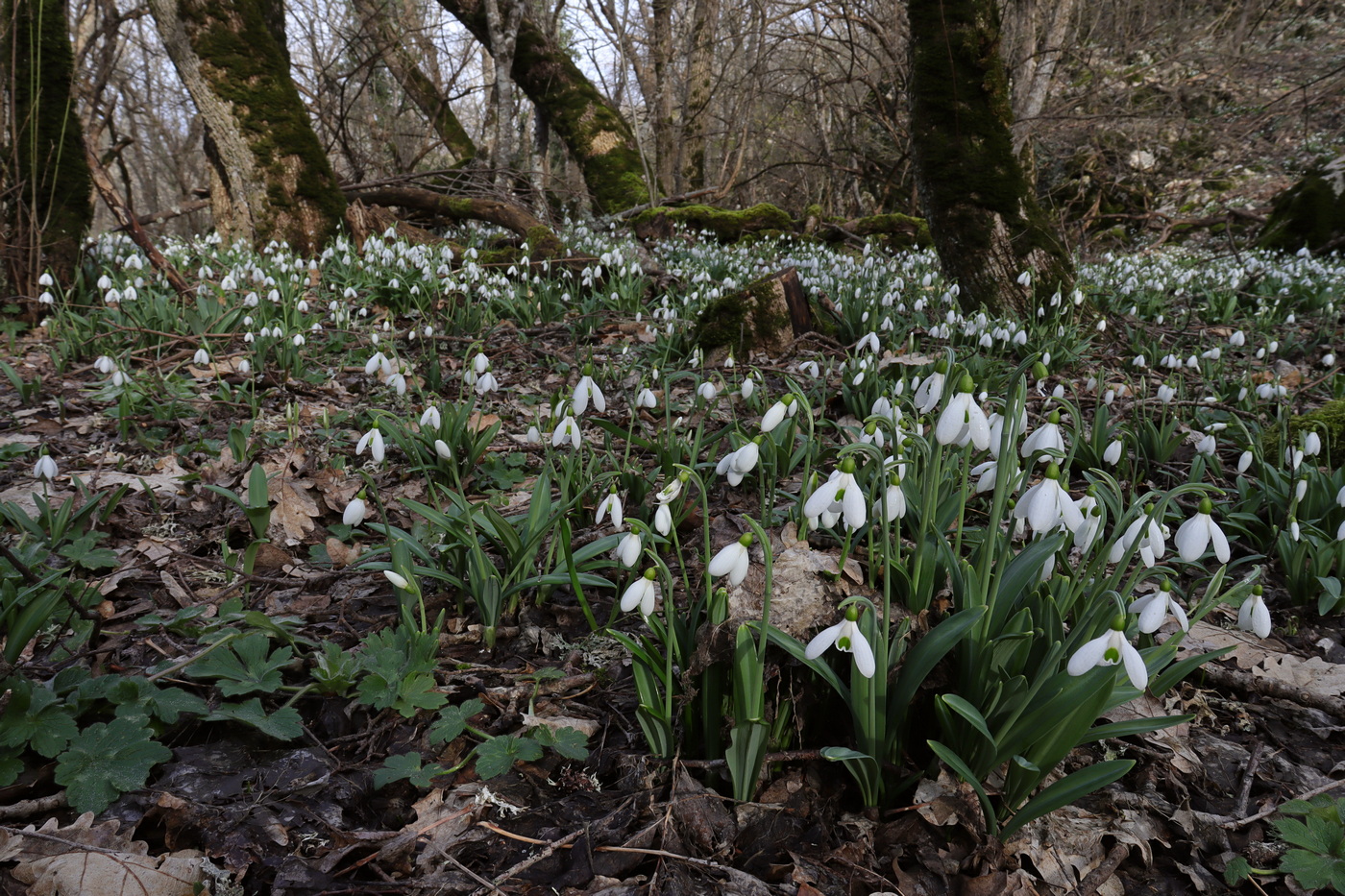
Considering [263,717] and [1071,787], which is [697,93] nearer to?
[263,717]

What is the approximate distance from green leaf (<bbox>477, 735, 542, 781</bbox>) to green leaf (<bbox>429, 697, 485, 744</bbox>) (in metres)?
0.07

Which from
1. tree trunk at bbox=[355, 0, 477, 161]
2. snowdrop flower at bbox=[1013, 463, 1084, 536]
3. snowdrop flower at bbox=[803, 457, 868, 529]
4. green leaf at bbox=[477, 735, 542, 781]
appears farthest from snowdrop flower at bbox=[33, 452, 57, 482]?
tree trunk at bbox=[355, 0, 477, 161]

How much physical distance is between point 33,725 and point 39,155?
5.24 meters

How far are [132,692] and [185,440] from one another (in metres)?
2.33

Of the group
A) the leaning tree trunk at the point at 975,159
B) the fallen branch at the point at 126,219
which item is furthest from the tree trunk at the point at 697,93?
the fallen branch at the point at 126,219

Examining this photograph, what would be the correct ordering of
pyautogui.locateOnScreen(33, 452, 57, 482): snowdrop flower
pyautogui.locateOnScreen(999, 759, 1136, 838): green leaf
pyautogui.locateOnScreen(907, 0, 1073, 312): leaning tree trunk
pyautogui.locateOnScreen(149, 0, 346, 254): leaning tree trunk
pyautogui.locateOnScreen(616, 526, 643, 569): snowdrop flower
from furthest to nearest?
pyautogui.locateOnScreen(149, 0, 346, 254): leaning tree trunk
pyautogui.locateOnScreen(907, 0, 1073, 312): leaning tree trunk
pyautogui.locateOnScreen(33, 452, 57, 482): snowdrop flower
pyautogui.locateOnScreen(616, 526, 643, 569): snowdrop flower
pyautogui.locateOnScreen(999, 759, 1136, 838): green leaf

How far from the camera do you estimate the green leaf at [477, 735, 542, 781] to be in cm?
151

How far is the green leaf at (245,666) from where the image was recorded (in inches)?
65.4

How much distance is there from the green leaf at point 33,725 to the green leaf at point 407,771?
599mm

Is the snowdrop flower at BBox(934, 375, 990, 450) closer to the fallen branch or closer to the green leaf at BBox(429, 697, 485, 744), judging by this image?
the green leaf at BBox(429, 697, 485, 744)

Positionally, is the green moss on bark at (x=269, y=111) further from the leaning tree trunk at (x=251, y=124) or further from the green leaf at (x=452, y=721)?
the green leaf at (x=452, y=721)

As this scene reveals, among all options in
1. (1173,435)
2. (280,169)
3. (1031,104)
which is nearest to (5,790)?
(1173,435)

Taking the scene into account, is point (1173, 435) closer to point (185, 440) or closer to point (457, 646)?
point (457, 646)

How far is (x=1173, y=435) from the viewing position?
130 inches
